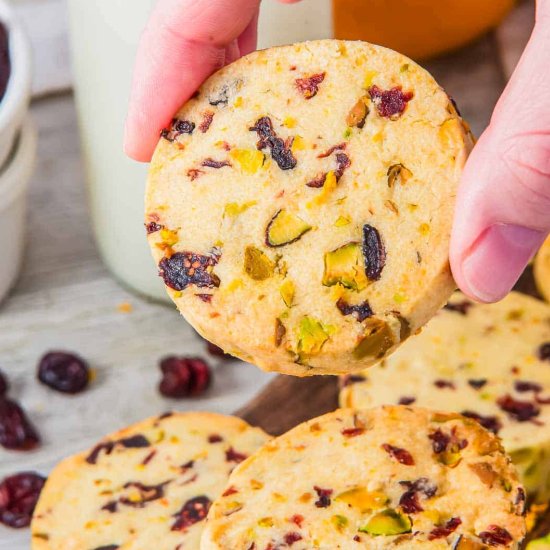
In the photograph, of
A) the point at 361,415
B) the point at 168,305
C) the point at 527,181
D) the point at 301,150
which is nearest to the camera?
the point at 527,181

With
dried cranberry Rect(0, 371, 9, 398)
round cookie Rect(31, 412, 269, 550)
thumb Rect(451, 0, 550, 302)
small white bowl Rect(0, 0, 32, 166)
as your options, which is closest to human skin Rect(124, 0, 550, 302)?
thumb Rect(451, 0, 550, 302)

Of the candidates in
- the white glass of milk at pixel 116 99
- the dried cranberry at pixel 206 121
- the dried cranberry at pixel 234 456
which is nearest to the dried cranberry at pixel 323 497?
the dried cranberry at pixel 234 456

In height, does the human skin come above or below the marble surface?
above

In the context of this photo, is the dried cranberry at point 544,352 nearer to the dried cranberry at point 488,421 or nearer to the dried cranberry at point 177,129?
the dried cranberry at point 488,421

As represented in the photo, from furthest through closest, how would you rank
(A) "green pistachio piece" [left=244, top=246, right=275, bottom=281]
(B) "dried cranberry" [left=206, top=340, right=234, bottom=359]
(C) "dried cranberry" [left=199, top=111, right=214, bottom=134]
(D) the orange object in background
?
(D) the orange object in background < (B) "dried cranberry" [left=206, top=340, right=234, bottom=359] < (C) "dried cranberry" [left=199, top=111, right=214, bottom=134] < (A) "green pistachio piece" [left=244, top=246, right=275, bottom=281]

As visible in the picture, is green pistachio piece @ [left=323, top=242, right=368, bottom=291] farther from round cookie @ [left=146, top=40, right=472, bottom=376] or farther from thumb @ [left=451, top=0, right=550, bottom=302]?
thumb @ [left=451, top=0, right=550, bottom=302]

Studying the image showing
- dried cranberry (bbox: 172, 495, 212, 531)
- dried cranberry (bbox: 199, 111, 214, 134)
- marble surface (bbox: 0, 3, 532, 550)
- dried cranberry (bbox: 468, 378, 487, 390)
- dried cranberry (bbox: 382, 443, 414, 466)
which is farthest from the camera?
marble surface (bbox: 0, 3, 532, 550)

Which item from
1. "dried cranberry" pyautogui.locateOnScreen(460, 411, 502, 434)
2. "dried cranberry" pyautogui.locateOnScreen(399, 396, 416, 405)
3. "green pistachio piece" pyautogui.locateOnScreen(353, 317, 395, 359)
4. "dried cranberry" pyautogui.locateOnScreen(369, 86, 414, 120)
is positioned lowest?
"dried cranberry" pyautogui.locateOnScreen(460, 411, 502, 434)

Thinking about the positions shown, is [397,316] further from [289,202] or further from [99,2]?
[99,2]

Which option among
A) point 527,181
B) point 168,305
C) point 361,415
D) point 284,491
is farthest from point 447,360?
point 527,181
